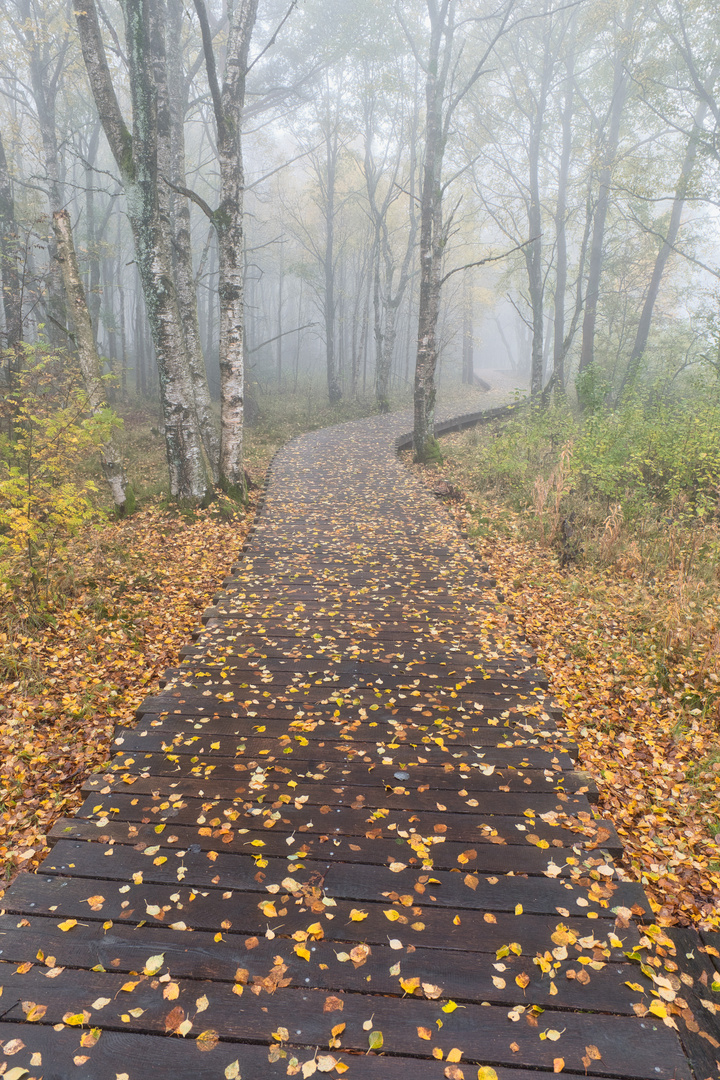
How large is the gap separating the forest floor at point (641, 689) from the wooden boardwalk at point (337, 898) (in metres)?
0.47

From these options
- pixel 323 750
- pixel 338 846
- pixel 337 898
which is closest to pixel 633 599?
pixel 323 750

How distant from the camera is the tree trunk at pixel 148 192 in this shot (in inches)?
292

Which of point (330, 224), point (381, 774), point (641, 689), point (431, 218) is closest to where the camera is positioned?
point (381, 774)

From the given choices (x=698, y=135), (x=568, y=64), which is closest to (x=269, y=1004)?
(x=698, y=135)

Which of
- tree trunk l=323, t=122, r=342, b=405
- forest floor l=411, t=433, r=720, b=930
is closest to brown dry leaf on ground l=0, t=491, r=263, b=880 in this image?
forest floor l=411, t=433, r=720, b=930

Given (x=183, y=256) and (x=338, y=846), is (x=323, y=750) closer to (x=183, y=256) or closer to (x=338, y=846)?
(x=338, y=846)

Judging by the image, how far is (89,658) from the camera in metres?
5.26

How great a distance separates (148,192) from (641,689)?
897 centimetres

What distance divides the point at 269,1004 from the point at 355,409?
75.0 feet

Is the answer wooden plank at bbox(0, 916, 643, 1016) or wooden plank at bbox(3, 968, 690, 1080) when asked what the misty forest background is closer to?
wooden plank at bbox(0, 916, 643, 1016)

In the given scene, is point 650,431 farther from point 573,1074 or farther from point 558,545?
point 573,1074

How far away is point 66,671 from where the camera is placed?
16.6 ft

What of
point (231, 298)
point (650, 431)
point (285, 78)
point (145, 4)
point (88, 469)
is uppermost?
point (285, 78)

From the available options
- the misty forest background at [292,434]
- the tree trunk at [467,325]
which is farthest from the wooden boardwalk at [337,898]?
the tree trunk at [467,325]
